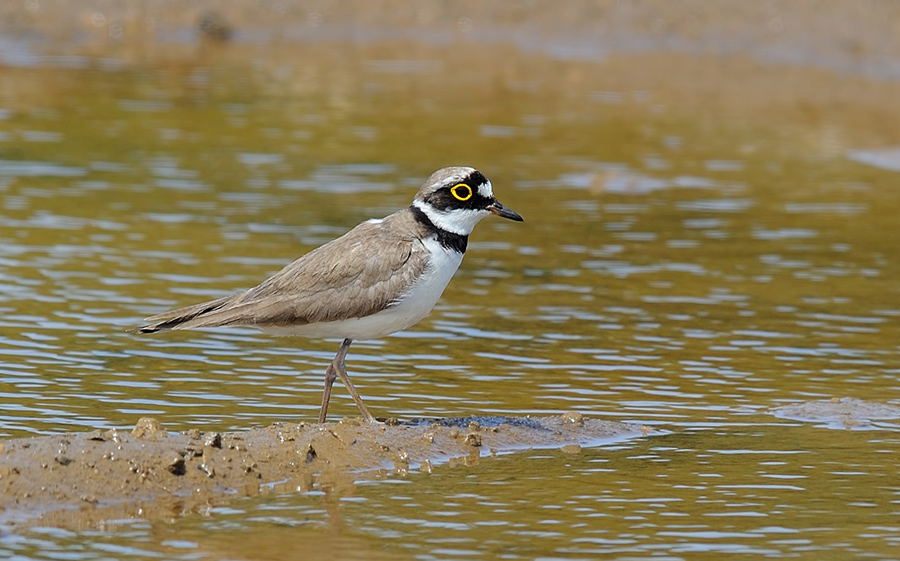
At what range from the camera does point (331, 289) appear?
9.04 metres

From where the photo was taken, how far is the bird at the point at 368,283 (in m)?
8.98

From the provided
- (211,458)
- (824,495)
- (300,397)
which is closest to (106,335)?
(300,397)

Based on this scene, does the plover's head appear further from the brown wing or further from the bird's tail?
the bird's tail

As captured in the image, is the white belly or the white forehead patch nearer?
the white belly

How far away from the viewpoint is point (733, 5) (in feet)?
83.8

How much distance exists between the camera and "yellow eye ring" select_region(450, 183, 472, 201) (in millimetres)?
9125

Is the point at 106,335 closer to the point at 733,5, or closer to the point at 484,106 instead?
the point at 484,106

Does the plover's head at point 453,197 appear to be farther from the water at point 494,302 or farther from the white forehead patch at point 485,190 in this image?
the water at point 494,302

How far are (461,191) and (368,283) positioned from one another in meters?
0.75

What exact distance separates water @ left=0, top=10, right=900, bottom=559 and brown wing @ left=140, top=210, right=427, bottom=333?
74 cm

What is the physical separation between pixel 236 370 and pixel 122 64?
14.9 m

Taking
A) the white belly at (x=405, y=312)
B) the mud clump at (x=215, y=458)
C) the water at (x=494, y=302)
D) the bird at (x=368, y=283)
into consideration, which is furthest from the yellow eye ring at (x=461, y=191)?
the water at (x=494, y=302)

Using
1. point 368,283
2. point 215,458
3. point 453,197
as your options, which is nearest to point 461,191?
point 453,197

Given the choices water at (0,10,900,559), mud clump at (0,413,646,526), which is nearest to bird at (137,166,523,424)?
mud clump at (0,413,646,526)
